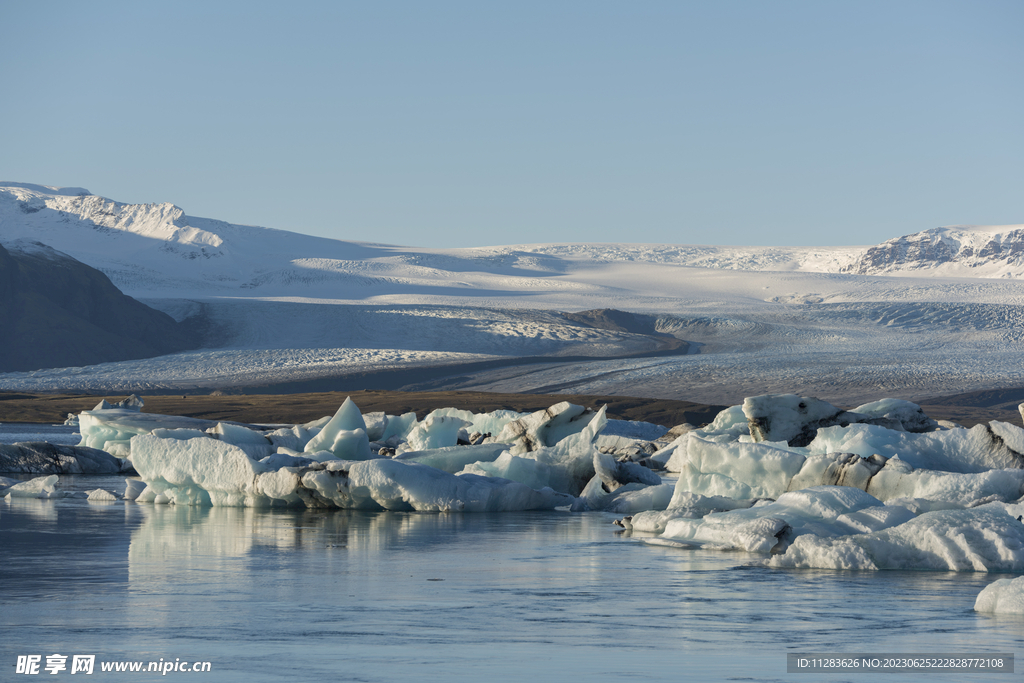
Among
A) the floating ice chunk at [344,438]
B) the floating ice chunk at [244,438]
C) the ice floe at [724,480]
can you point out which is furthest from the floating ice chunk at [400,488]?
the floating ice chunk at [244,438]

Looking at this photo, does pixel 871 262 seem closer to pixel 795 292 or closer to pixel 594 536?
pixel 795 292

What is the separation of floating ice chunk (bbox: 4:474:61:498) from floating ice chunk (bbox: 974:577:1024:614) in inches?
404

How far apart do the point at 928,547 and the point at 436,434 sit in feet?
33.2

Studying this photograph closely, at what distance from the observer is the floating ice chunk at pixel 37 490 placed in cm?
1249

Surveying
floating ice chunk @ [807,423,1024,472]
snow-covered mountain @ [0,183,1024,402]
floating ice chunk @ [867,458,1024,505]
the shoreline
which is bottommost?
the shoreline

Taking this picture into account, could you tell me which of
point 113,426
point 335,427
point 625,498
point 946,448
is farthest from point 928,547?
point 113,426

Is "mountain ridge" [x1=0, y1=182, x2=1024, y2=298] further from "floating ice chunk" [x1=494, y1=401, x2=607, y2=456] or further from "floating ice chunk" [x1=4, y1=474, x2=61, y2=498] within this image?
"floating ice chunk" [x1=4, y1=474, x2=61, y2=498]

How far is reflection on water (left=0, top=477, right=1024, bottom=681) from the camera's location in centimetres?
414

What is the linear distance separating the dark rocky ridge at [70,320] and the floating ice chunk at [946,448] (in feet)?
214

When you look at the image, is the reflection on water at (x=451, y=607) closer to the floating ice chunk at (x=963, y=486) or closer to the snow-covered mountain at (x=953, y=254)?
the floating ice chunk at (x=963, y=486)

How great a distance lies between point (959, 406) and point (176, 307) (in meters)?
47.5

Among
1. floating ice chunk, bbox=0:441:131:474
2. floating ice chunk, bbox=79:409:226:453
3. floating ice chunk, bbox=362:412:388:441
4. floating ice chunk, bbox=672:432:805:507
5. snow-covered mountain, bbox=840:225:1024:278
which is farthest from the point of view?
snow-covered mountain, bbox=840:225:1024:278

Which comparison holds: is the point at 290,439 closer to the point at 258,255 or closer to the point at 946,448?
the point at 946,448

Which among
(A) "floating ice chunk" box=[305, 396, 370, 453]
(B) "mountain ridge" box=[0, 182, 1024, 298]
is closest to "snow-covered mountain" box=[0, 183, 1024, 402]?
(B) "mountain ridge" box=[0, 182, 1024, 298]
